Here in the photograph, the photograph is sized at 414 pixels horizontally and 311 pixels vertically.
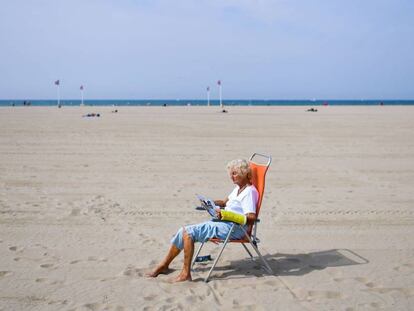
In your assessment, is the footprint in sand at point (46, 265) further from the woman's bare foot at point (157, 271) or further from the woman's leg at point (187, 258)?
the woman's leg at point (187, 258)

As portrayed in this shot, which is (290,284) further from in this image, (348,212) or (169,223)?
(348,212)

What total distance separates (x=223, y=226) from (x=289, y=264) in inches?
39.3

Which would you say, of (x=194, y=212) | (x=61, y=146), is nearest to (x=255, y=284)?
(x=194, y=212)

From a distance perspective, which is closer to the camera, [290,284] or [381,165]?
[290,284]

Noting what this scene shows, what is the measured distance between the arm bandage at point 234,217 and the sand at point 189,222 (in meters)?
0.62

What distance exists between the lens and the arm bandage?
4422 mm

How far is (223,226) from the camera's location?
15.1 ft

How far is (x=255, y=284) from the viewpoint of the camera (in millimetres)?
4520

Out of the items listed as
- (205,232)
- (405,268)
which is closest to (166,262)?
(205,232)

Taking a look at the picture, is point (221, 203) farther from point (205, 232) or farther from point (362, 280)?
point (362, 280)

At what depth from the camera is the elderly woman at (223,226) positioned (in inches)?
178

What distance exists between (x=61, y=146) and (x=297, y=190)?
8.53 m

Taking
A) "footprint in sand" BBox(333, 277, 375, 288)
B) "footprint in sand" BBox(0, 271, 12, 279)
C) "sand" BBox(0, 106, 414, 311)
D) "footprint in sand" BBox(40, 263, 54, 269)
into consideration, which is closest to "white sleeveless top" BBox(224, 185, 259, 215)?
"sand" BBox(0, 106, 414, 311)

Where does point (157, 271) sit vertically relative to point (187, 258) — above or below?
below
